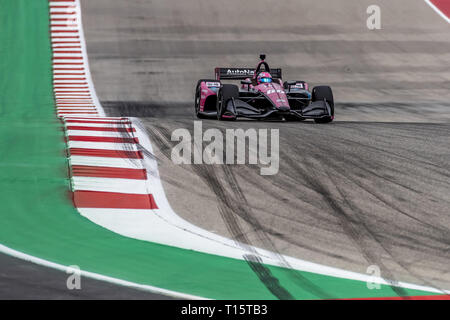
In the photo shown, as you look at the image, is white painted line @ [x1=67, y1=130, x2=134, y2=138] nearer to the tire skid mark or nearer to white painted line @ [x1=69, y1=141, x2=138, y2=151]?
white painted line @ [x1=69, y1=141, x2=138, y2=151]

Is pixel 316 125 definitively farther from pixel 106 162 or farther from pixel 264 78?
pixel 106 162

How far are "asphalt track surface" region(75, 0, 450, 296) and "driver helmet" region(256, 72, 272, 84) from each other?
1.43 meters

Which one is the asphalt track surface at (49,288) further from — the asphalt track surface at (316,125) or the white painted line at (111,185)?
the white painted line at (111,185)

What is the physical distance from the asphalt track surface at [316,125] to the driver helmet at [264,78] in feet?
4.69

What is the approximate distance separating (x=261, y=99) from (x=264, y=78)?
486mm

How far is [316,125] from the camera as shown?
13.2 meters

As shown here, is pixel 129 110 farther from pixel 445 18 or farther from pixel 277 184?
pixel 445 18

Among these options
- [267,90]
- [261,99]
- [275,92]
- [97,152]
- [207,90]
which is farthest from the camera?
[207,90]

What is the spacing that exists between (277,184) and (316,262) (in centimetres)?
231

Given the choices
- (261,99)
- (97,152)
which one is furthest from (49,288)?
(261,99)

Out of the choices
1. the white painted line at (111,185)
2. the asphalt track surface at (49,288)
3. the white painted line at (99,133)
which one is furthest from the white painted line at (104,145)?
the asphalt track surface at (49,288)

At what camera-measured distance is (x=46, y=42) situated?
854 inches

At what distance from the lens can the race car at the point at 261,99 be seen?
1401 centimetres

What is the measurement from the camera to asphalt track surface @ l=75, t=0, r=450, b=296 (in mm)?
7207
